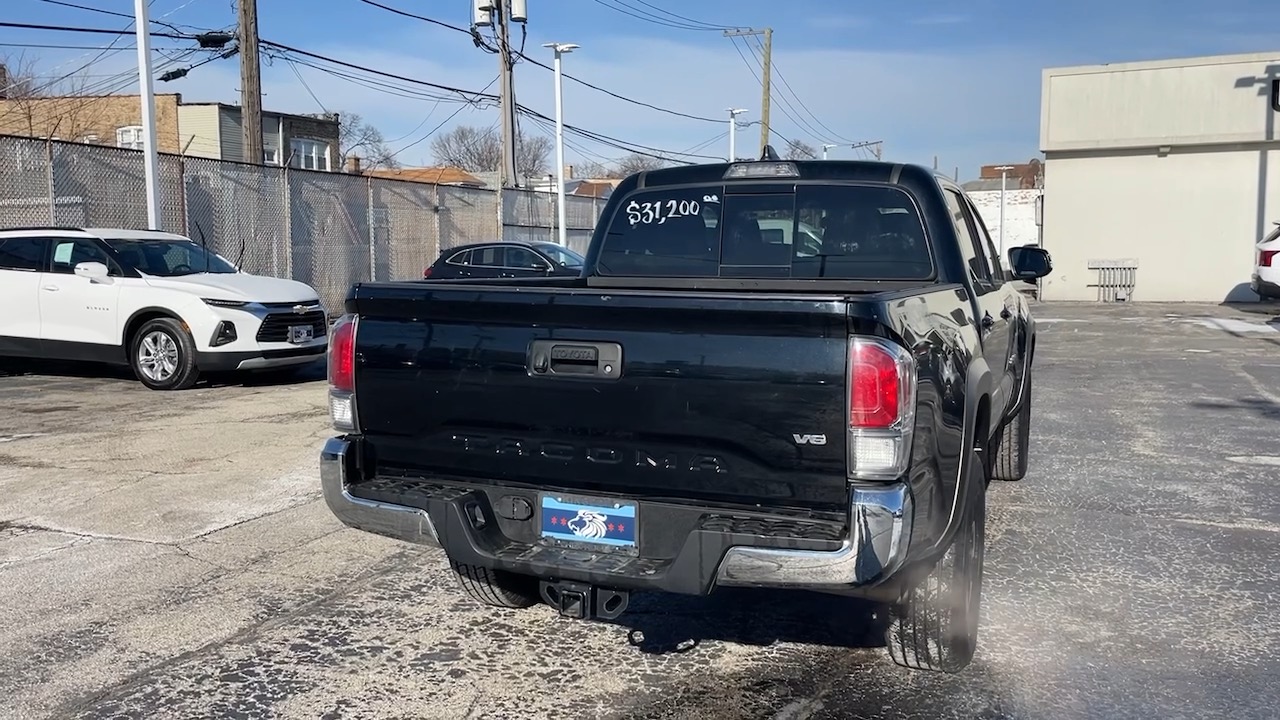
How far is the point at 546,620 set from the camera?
4.85 meters

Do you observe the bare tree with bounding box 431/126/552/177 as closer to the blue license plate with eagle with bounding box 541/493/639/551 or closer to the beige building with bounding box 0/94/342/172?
the beige building with bounding box 0/94/342/172

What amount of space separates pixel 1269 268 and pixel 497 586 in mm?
19274

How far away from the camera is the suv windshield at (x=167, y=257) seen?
39.7 ft

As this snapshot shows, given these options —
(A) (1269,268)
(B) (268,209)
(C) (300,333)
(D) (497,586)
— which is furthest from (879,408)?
(A) (1269,268)

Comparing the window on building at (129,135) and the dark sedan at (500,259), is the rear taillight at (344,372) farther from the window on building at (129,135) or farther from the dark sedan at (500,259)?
the window on building at (129,135)

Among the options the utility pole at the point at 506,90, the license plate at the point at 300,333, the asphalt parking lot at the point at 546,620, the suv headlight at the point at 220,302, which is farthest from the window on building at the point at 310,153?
the asphalt parking lot at the point at 546,620

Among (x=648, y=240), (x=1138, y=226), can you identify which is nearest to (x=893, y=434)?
(x=648, y=240)

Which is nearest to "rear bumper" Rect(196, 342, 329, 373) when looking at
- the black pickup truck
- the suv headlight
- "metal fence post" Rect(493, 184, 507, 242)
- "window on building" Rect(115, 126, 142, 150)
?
the suv headlight

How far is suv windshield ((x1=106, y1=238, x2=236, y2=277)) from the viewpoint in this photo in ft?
39.7

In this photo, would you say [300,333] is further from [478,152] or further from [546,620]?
[478,152]

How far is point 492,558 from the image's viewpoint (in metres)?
3.73

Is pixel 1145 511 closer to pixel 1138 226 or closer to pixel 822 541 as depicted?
pixel 822 541

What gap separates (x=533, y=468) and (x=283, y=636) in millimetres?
1585

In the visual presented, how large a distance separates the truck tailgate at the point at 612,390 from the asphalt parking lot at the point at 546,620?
2.89ft
